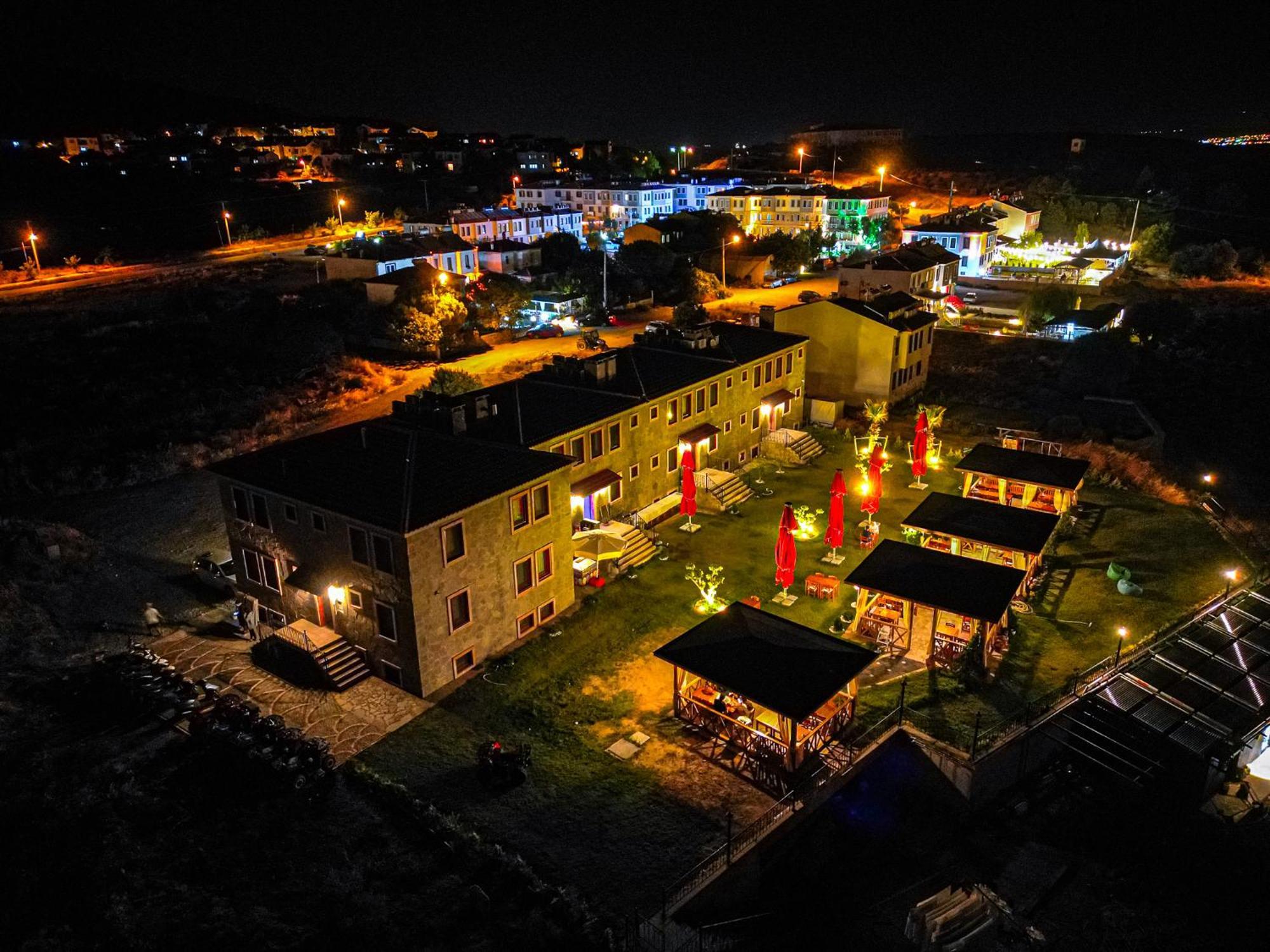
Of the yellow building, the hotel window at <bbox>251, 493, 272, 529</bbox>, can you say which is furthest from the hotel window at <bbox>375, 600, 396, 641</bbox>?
the yellow building

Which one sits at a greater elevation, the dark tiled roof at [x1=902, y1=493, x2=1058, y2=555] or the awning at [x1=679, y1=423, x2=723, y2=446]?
the awning at [x1=679, y1=423, x2=723, y2=446]

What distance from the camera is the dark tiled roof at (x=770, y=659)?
62.4 feet

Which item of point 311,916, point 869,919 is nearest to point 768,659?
point 869,919

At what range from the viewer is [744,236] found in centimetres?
9981

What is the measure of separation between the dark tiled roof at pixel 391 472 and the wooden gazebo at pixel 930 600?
10.8 meters

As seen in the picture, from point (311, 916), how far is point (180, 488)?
92.6ft

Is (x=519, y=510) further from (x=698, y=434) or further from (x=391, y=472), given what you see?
(x=698, y=434)

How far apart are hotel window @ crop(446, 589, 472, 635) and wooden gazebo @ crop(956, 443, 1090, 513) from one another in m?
20.9

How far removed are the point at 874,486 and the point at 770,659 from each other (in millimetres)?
14185

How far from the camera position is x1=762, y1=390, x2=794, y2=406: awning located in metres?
41.2

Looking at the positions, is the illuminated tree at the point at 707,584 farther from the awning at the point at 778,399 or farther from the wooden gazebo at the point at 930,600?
the awning at the point at 778,399

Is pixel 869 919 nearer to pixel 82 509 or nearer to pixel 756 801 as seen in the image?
pixel 756 801

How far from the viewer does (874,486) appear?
3209 cm

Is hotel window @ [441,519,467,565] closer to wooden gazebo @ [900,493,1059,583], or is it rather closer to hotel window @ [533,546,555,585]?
hotel window @ [533,546,555,585]
